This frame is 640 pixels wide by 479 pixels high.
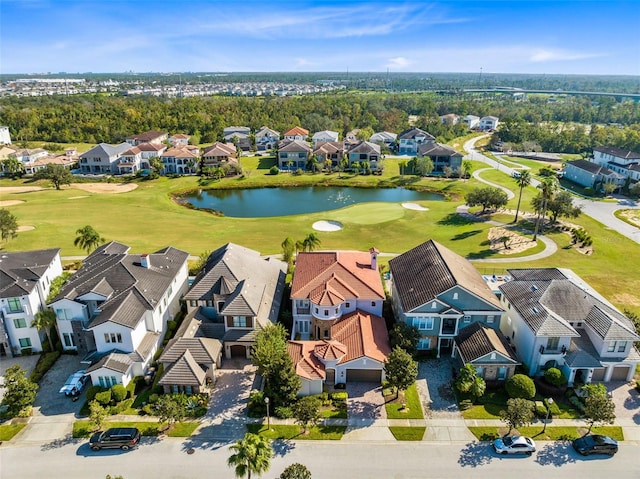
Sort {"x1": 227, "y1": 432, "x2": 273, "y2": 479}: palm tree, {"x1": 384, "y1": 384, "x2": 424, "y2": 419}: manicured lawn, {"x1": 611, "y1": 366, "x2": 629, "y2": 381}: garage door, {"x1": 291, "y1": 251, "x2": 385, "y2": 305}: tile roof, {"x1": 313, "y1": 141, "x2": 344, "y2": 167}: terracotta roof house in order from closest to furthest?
{"x1": 227, "y1": 432, "x2": 273, "y2": 479}: palm tree → {"x1": 384, "y1": 384, "x2": 424, "y2": 419}: manicured lawn → {"x1": 611, "y1": 366, "x2": 629, "y2": 381}: garage door → {"x1": 291, "y1": 251, "x2": 385, "y2": 305}: tile roof → {"x1": 313, "y1": 141, "x2": 344, "y2": 167}: terracotta roof house

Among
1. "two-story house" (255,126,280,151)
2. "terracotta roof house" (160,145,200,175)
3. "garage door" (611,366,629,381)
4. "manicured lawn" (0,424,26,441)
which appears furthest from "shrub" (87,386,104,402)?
"two-story house" (255,126,280,151)

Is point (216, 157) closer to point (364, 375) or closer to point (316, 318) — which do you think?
point (316, 318)

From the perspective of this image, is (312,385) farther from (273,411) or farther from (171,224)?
(171,224)

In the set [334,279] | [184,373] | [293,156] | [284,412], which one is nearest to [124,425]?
[184,373]

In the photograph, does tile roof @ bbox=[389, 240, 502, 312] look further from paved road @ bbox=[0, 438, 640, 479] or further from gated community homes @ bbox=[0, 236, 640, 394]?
paved road @ bbox=[0, 438, 640, 479]

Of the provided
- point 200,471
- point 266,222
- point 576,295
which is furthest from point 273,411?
point 266,222

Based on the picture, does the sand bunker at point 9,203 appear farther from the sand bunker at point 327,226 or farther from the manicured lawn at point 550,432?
the manicured lawn at point 550,432

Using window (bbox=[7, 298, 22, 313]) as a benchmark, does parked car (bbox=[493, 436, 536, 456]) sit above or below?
below

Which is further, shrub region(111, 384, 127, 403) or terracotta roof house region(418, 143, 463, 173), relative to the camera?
terracotta roof house region(418, 143, 463, 173)

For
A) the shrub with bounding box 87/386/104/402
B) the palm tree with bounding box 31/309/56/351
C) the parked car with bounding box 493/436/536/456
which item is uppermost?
the palm tree with bounding box 31/309/56/351
